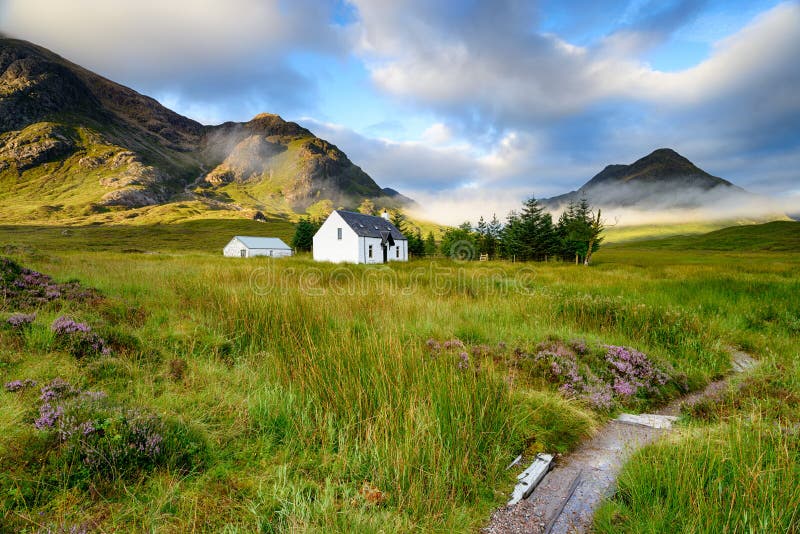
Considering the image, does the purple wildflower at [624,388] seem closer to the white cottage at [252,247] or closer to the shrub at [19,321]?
the shrub at [19,321]

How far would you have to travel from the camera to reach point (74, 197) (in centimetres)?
17325

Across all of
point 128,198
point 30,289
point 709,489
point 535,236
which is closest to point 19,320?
point 30,289

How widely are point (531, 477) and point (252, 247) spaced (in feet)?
250

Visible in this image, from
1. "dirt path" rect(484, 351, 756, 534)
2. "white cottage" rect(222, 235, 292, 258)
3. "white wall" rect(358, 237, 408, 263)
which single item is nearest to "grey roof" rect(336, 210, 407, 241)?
"white wall" rect(358, 237, 408, 263)

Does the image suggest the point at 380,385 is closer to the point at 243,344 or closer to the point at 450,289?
the point at 243,344

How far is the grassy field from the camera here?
2.26 metres

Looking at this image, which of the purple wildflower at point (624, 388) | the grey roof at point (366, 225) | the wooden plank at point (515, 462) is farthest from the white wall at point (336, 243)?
the wooden plank at point (515, 462)

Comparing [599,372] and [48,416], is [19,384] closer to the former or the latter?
[48,416]

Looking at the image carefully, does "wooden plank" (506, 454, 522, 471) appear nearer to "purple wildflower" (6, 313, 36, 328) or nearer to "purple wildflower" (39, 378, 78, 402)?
"purple wildflower" (39, 378, 78, 402)

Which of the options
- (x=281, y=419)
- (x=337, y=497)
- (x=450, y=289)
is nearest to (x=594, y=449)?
(x=337, y=497)

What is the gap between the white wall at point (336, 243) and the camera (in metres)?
44.7

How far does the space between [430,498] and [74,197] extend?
24453 cm

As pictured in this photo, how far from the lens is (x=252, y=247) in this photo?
71250 mm

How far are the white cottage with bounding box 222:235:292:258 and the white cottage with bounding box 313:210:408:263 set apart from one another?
25.6 m
